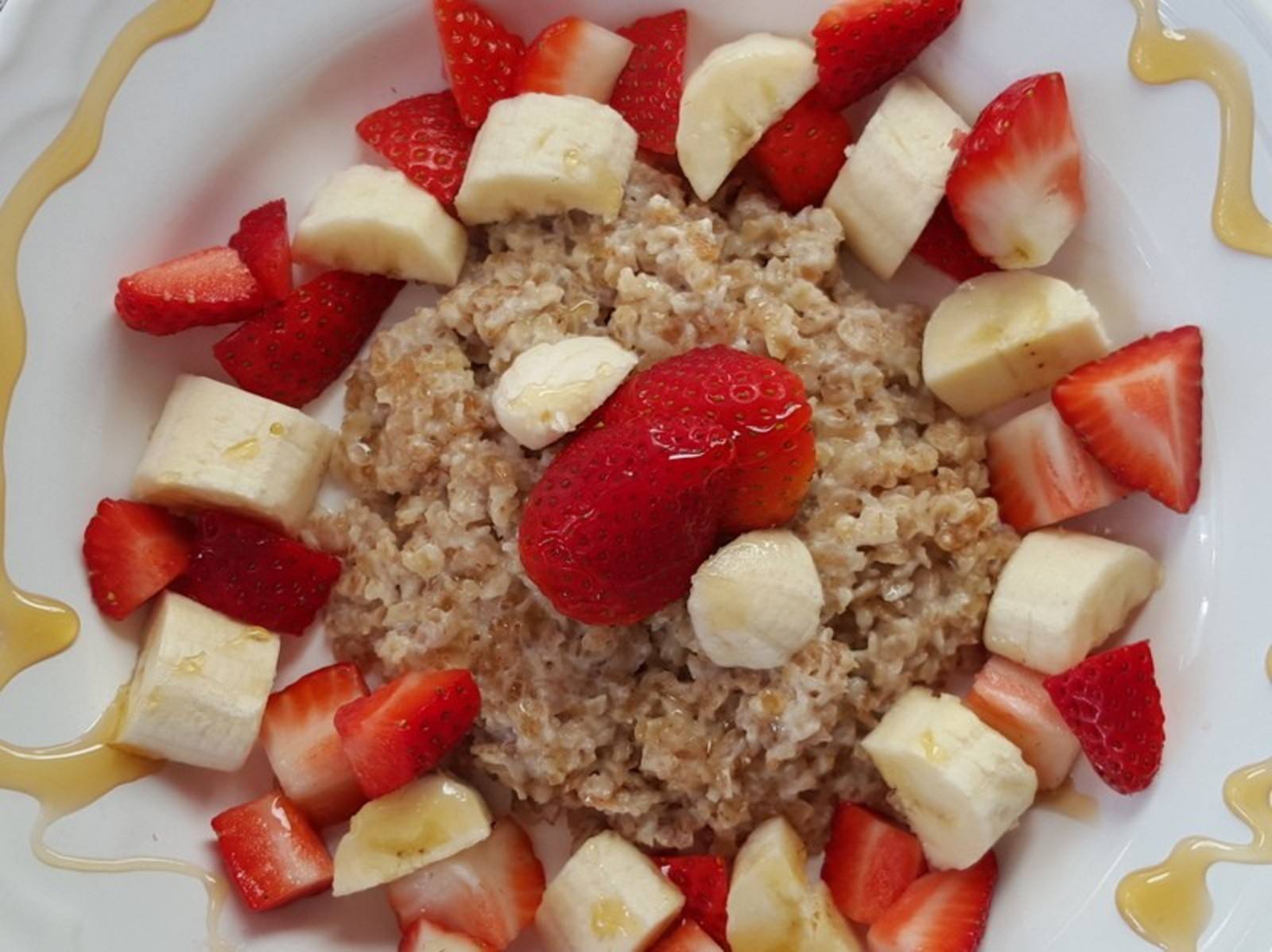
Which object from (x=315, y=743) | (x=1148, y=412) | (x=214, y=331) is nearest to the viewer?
(x=1148, y=412)

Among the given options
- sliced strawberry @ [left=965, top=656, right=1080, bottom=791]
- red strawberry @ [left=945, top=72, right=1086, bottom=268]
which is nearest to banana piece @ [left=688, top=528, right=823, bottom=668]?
sliced strawberry @ [left=965, top=656, right=1080, bottom=791]

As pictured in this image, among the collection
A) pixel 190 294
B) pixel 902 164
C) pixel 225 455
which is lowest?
pixel 225 455

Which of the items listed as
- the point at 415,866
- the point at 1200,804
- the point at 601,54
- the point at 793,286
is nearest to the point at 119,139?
the point at 601,54

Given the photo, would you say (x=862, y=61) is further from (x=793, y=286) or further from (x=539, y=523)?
(x=539, y=523)

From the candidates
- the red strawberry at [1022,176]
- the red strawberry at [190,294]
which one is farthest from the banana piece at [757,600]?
the red strawberry at [190,294]

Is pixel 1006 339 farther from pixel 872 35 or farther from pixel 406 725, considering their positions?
pixel 406 725

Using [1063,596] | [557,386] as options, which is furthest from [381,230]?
[1063,596]
